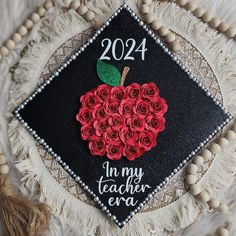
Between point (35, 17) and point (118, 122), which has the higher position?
point (35, 17)

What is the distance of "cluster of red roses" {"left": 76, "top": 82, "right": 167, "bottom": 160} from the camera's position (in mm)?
694

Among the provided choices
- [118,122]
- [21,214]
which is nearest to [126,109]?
[118,122]

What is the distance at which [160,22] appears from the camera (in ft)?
2.38

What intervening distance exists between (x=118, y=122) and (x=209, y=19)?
0.77 ft

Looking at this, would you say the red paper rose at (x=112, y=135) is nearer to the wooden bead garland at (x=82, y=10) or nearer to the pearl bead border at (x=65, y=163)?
the pearl bead border at (x=65, y=163)

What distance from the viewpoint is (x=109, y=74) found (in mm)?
705

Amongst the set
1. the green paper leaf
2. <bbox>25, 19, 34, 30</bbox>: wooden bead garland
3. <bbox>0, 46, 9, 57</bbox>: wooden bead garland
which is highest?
<bbox>25, 19, 34, 30</bbox>: wooden bead garland

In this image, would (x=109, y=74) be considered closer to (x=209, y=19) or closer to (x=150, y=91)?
(x=150, y=91)

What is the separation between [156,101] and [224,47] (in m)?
0.15

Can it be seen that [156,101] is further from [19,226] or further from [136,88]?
[19,226]

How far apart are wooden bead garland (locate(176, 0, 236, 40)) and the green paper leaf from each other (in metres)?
0.16

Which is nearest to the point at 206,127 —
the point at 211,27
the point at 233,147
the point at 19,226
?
the point at 233,147

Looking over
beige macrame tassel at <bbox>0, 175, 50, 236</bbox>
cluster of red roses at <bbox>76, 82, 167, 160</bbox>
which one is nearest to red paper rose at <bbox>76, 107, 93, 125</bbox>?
cluster of red roses at <bbox>76, 82, 167, 160</bbox>

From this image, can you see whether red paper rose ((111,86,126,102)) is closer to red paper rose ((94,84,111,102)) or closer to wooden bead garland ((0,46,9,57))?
red paper rose ((94,84,111,102))
